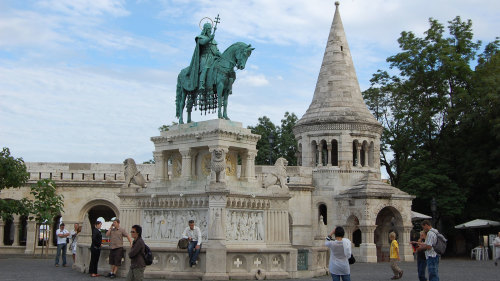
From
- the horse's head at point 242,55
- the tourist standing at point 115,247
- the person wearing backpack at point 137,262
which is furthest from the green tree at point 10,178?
the person wearing backpack at point 137,262

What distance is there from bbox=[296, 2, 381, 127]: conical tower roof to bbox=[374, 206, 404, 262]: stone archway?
15.0ft

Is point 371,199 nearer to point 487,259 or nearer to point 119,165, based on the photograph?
point 487,259

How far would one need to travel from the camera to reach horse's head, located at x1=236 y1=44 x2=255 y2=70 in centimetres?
1739

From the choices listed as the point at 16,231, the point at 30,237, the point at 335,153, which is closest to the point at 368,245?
the point at 335,153

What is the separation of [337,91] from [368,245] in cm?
814

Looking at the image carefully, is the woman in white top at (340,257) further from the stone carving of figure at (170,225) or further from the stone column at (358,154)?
the stone column at (358,154)

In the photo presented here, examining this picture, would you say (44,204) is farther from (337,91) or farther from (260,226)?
(337,91)

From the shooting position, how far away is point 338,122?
1264 inches

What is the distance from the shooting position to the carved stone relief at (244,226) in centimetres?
1658

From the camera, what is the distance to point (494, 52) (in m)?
37.4

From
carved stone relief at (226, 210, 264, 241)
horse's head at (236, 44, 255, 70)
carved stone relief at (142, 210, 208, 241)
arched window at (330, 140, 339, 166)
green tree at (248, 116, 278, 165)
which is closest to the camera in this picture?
carved stone relief at (226, 210, 264, 241)

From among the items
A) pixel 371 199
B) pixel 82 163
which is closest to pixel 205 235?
pixel 371 199

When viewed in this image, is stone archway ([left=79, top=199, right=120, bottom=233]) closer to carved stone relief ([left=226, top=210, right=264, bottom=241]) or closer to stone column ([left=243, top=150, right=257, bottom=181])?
stone column ([left=243, top=150, right=257, bottom=181])

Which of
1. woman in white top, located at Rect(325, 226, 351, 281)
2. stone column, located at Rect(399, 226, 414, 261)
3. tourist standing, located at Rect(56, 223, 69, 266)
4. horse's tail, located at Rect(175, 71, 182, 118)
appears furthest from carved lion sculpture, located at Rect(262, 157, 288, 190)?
stone column, located at Rect(399, 226, 414, 261)
